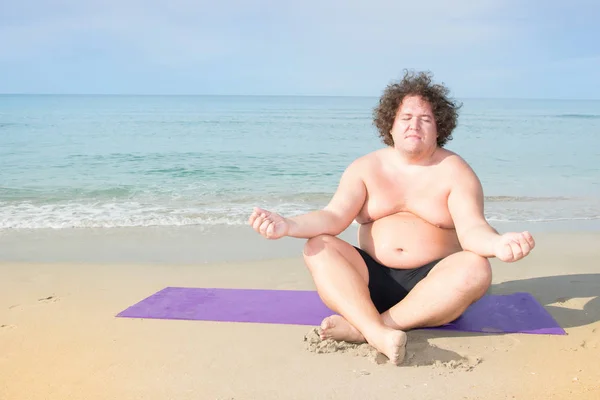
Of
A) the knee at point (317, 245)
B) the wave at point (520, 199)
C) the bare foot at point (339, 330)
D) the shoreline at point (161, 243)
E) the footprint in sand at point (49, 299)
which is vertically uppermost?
the knee at point (317, 245)

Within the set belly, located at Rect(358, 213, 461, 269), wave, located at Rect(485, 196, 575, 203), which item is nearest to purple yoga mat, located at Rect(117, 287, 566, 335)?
belly, located at Rect(358, 213, 461, 269)

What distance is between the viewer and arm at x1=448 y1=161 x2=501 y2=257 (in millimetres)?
3210

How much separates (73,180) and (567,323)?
9.99 meters

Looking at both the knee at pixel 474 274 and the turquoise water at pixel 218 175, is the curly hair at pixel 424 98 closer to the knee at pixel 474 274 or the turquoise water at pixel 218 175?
the knee at pixel 474 274

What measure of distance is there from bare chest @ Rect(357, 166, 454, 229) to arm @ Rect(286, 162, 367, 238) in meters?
0.07

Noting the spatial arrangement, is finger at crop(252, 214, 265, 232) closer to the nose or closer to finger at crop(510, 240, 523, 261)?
the nose

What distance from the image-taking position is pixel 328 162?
1562 cm

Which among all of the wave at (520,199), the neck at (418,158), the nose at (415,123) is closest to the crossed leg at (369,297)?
the neck at (418,158)

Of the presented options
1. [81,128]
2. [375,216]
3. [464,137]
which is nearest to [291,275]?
[375,216]

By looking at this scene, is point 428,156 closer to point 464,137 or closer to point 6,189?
Answer: point 6,189

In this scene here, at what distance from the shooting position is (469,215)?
136 inches

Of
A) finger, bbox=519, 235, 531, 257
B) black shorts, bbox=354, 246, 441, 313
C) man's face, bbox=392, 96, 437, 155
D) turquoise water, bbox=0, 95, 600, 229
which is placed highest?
man's face, bbox=392, 96, 437, 155

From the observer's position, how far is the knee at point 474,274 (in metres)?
3.21

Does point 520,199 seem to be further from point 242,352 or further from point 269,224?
point 242,352
